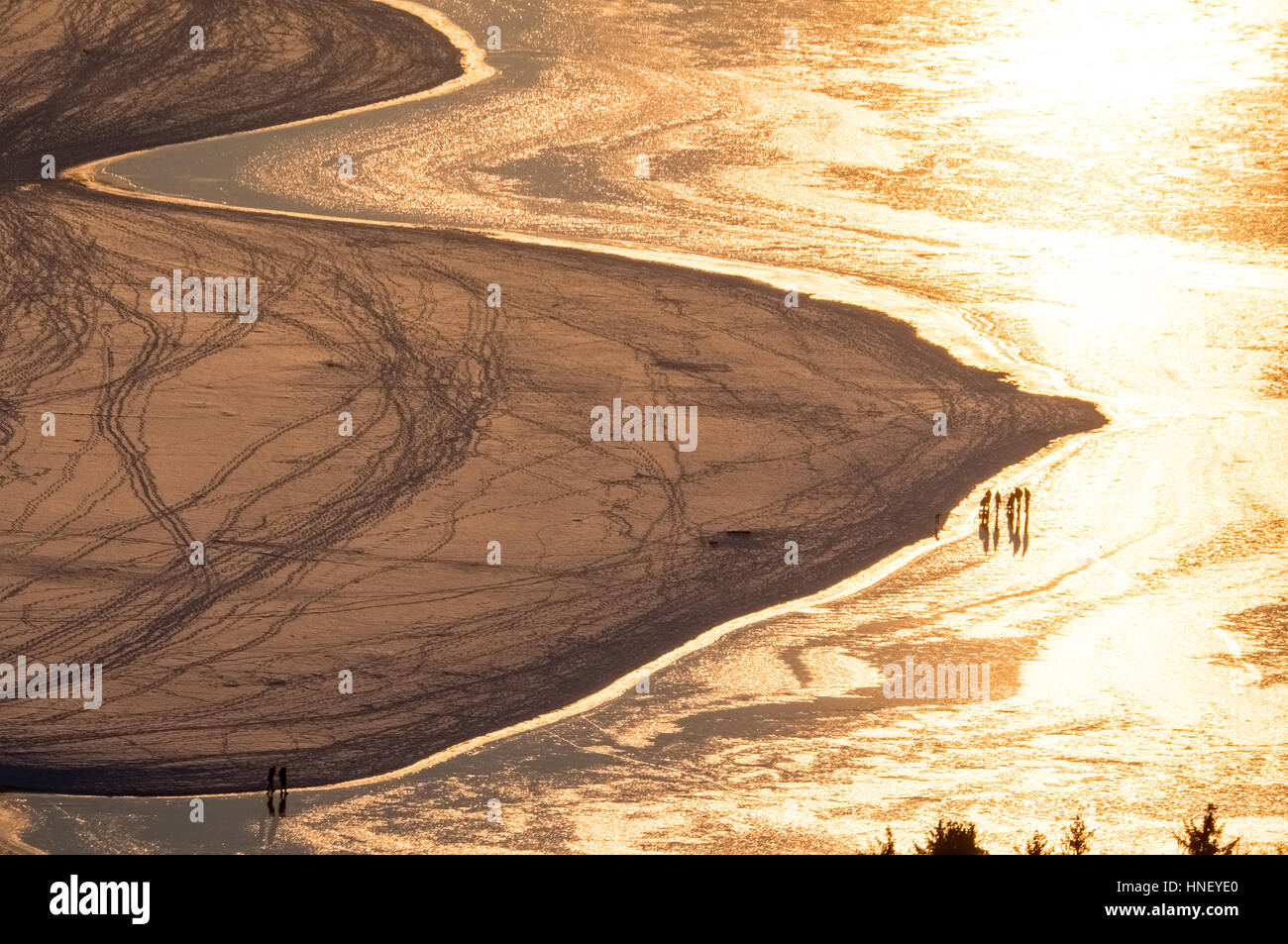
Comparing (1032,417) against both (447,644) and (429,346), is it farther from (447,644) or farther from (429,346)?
(447,644)

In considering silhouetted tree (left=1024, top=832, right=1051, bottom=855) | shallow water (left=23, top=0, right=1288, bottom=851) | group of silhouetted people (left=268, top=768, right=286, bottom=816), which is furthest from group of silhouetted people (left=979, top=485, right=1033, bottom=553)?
group of silhouetted people (left=268, top=768, right=286, bottom=816)

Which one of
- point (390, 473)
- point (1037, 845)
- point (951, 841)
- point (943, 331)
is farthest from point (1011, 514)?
point (951, 841)

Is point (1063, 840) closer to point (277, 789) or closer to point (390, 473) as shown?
point (277, 789)

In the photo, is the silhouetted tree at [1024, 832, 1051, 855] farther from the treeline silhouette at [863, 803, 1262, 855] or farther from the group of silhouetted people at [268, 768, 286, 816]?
the group of silhouetted people at [268, 768, 286, 816]

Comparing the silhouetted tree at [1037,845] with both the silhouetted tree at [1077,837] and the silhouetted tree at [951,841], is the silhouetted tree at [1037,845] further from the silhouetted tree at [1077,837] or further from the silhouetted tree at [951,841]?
the silhouetted tree at [951,841]
